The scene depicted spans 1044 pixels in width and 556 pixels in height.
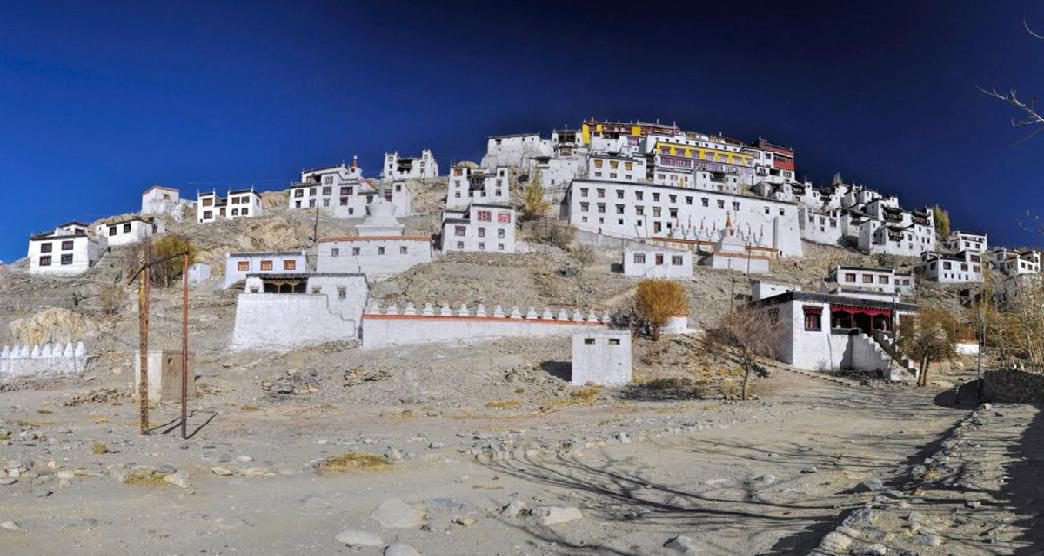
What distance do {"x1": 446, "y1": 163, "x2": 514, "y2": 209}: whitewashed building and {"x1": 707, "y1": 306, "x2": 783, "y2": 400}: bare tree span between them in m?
45.1

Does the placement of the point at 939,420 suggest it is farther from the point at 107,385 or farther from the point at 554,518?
the point at 107,385

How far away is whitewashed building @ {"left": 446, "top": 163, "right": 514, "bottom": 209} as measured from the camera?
8569 cm

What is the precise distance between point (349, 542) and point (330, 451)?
27.0 feet

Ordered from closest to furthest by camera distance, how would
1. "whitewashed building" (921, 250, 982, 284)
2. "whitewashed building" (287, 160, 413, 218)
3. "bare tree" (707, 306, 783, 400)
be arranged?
"bare tree" (707, 306, 783, 400)
"whitewashed building" (921, 250, 982, 284)
"whitewashed building" (287, 160, 413, 218)

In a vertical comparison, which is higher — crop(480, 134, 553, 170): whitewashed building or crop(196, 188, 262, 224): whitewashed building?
crop(480, 134, 553, 170): whitewashed building

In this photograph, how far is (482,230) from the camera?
215 feet

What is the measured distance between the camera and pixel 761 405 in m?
27.6

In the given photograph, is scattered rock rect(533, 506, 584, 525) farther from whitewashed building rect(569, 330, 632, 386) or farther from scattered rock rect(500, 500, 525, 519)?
whitewashed building rect(569, 330, 632, 386)

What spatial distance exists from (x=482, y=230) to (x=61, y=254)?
Answer: 4303 cm

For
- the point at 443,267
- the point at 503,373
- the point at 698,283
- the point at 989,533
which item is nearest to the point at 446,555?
the point at 989,533

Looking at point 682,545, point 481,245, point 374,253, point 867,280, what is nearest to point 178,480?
point 682,545

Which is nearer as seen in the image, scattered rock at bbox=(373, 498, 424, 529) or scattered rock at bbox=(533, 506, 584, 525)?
scattered rock at bbox=(373, 498, 424, 529)

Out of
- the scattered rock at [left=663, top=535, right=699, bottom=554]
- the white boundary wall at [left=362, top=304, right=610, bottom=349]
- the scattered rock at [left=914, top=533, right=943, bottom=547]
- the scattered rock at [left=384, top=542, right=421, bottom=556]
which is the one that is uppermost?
the white boundary wall at [left=362, top=304, right=610, bottom=349]

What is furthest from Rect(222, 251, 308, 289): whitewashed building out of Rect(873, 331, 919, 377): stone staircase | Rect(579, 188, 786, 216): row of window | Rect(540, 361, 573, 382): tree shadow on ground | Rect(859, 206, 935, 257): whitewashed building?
Rect(859, 206, 935, 257): whitewashed building
